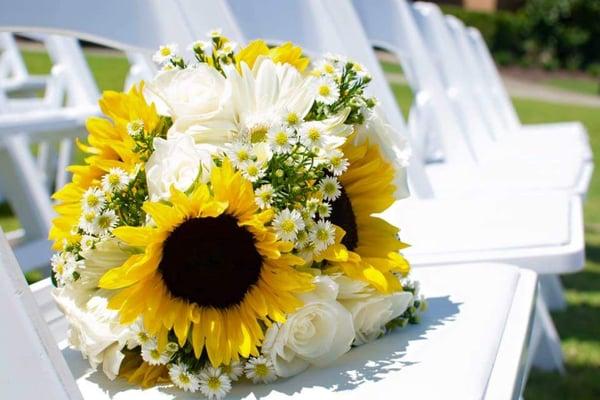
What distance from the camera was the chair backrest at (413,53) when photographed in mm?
3361

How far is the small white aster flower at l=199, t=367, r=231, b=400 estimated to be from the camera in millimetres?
989

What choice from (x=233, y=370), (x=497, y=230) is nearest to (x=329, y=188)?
(x=233, y=370)

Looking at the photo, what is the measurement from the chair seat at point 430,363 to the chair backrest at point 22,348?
23cm

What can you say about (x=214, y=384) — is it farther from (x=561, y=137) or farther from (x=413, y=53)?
(x=561, y=137)

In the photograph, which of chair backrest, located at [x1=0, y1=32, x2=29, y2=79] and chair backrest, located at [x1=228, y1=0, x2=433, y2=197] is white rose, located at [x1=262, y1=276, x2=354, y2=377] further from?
chair backrest, located at [x1=0, y1=32, x2=29, y2=79]

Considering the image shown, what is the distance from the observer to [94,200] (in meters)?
1.05

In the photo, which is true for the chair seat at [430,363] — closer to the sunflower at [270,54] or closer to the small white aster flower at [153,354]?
the small white aster flower at [153,354]

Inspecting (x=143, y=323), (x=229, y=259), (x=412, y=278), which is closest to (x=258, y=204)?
(x=229, y=259)

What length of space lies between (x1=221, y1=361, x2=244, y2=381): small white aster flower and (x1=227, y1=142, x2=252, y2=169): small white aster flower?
218 mm

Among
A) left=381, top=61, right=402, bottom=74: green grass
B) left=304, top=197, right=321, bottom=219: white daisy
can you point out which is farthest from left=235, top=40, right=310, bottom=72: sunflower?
left=381, top=61, right=402, bottom=74: green grass

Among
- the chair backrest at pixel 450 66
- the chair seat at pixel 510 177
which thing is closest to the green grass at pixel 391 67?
the chair backrest at pixel 450 66

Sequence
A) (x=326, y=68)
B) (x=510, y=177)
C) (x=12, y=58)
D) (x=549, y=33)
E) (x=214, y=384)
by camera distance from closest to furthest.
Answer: (x=214, y=384) < (x=326, y=68) < (x=510, y=177) < (x=12, y=58) < (x=549, y=33)

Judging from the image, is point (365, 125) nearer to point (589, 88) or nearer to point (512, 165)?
point (512, 165)

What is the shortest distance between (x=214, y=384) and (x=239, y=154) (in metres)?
0.25
